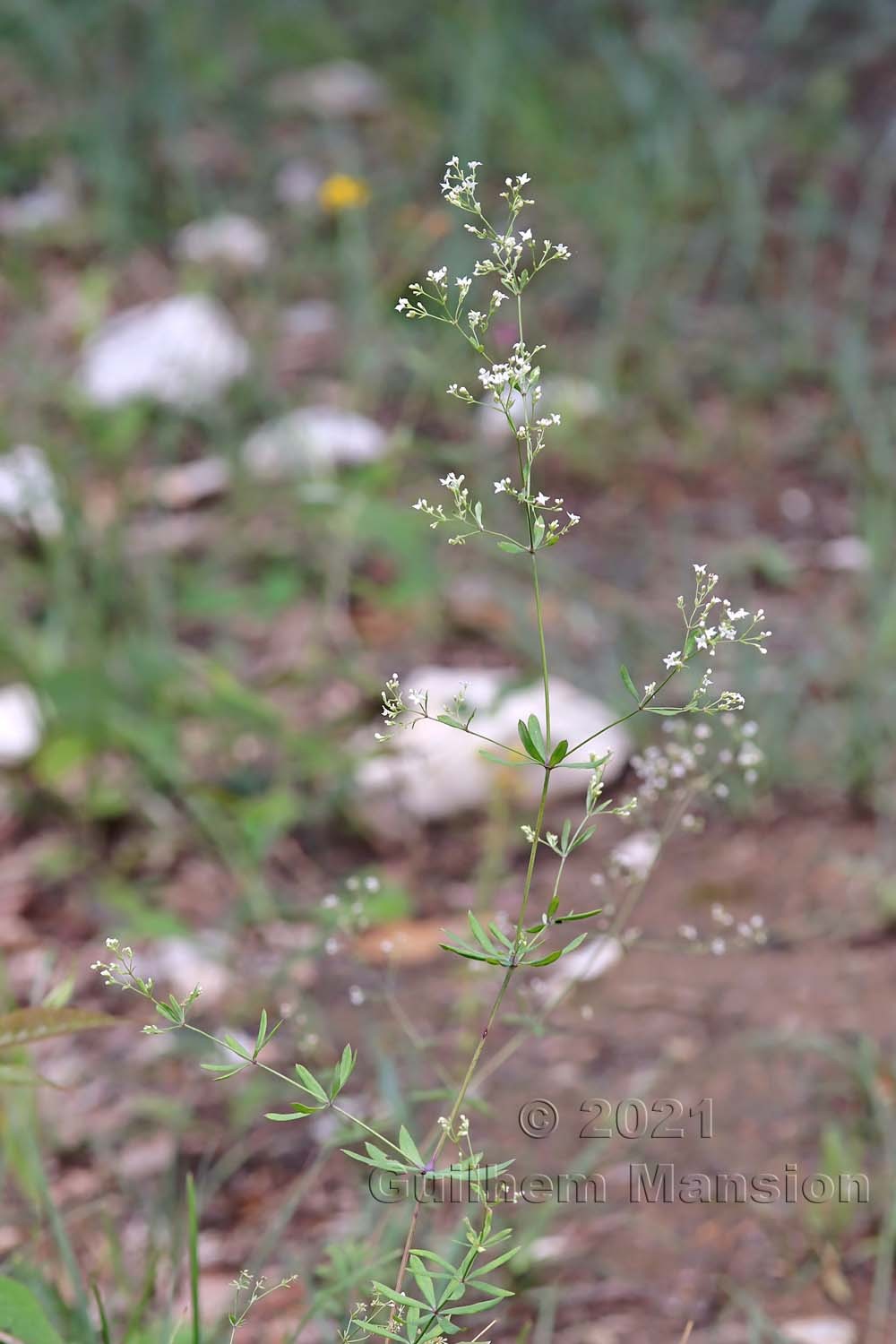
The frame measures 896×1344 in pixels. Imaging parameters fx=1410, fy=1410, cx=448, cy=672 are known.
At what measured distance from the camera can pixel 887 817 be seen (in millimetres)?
1693

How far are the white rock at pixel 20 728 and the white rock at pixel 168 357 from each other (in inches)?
30.0

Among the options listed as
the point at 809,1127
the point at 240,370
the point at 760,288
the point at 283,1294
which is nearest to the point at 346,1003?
the point at 283,1294

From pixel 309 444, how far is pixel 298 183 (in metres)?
1.23

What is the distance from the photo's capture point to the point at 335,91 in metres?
3.57

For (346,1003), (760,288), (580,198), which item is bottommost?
(346,1003)

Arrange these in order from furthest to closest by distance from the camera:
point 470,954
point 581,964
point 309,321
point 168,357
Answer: point 309,321 → point 168,357 → point 581,964 → point 470,954

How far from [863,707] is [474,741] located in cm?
48

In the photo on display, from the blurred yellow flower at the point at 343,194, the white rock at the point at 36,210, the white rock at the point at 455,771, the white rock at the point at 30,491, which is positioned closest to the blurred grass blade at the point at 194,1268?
the white rock at the point at 455,771

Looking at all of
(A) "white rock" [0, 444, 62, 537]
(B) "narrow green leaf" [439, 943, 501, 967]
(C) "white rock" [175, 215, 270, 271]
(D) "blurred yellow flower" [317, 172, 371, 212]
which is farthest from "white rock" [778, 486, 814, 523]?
(B) "narrow green leaf" [439, 943, 501, 967]

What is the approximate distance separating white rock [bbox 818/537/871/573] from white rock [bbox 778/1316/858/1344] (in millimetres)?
1311

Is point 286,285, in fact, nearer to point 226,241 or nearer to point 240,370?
point 226,241

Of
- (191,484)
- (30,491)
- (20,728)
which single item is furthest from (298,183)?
(20,728)

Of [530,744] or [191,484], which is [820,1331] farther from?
[191,484]

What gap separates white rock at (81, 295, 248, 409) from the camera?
2.54 m
